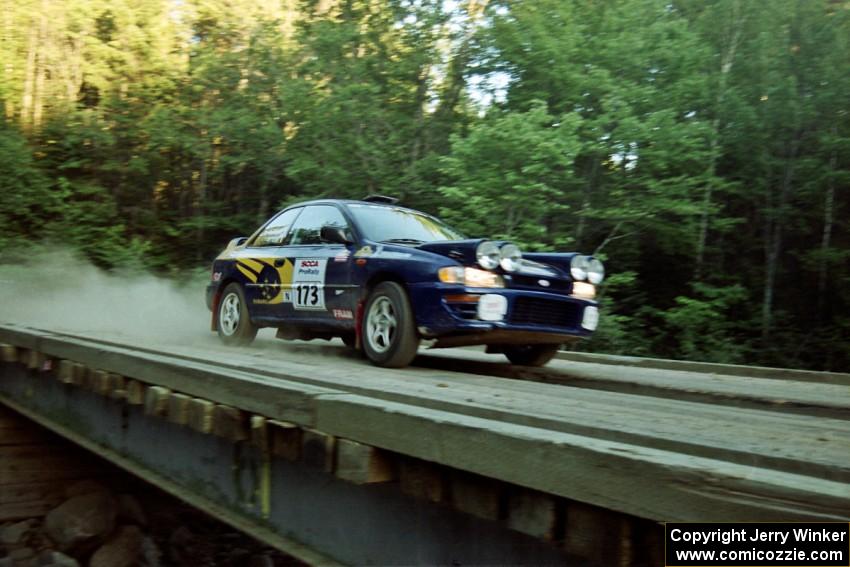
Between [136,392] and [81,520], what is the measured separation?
15.8 feet

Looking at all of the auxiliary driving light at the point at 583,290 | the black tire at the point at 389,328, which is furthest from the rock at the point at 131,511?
the auxiliary driving light at the point at 583,290

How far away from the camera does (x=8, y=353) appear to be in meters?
8.86

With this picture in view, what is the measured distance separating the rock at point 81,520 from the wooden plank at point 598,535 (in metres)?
8.55

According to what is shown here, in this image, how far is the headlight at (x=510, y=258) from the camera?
20.1 feet

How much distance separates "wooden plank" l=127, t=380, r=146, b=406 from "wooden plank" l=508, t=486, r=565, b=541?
379cm

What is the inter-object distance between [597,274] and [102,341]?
470 cm

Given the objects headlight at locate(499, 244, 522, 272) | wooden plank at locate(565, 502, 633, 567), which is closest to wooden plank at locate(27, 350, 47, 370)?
headlight at locate(499, 244, 522, 272)

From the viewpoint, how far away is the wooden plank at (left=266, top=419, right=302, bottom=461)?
3666 mm

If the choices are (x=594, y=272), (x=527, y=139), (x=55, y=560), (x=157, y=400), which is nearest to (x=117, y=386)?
(x=157, y=400)

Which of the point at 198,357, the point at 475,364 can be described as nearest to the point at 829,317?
the point at 475,364

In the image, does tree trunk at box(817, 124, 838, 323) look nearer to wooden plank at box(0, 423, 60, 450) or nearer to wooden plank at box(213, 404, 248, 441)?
wooden plank at box(213, 404, 248, 441)

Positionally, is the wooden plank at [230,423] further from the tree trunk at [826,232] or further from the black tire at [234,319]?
the tree trunk at [826,232]

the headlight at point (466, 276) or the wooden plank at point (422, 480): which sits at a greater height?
the headlight at point (466, 276)

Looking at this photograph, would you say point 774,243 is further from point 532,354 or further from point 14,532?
point 14,532
